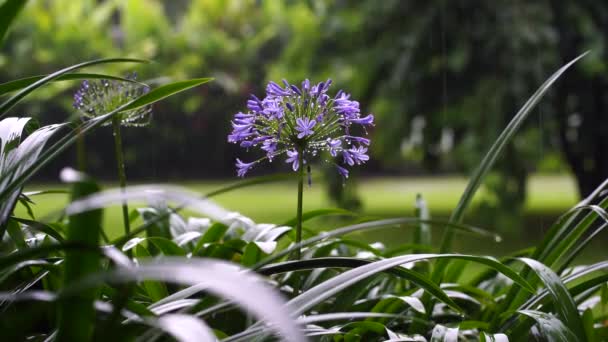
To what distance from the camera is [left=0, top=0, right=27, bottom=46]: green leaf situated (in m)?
0.58

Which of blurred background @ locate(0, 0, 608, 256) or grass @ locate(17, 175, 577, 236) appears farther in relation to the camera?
grass @ locate(17, 175, 577, 236)

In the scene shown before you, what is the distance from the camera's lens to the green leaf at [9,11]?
58 cm

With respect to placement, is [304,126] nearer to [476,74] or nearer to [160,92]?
[160,92]

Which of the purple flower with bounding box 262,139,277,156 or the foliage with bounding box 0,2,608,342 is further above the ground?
the purple flower with bounding box 262,139,277,156

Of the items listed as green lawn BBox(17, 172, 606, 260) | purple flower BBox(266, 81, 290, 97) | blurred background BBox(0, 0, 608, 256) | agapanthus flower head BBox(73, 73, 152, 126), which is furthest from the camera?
green lawn BBox(17, 172, 606, 260)

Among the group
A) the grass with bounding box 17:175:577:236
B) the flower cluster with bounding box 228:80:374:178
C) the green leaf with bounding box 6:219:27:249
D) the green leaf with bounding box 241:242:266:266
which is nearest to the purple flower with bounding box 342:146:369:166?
the flower cluster with bounding box 228:80:374:178

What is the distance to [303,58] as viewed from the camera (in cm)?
546

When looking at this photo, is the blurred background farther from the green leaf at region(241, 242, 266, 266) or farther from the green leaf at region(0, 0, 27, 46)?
the green leaf at region(0, 0, 27, 46)

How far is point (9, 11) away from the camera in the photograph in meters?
0.59

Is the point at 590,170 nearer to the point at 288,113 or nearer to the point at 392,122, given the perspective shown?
the point at 392,122

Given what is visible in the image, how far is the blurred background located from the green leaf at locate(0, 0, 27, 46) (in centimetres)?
274

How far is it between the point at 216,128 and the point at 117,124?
516cm

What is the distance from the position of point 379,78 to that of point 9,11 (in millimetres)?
4449

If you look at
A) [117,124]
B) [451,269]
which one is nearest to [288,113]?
[117,124]
